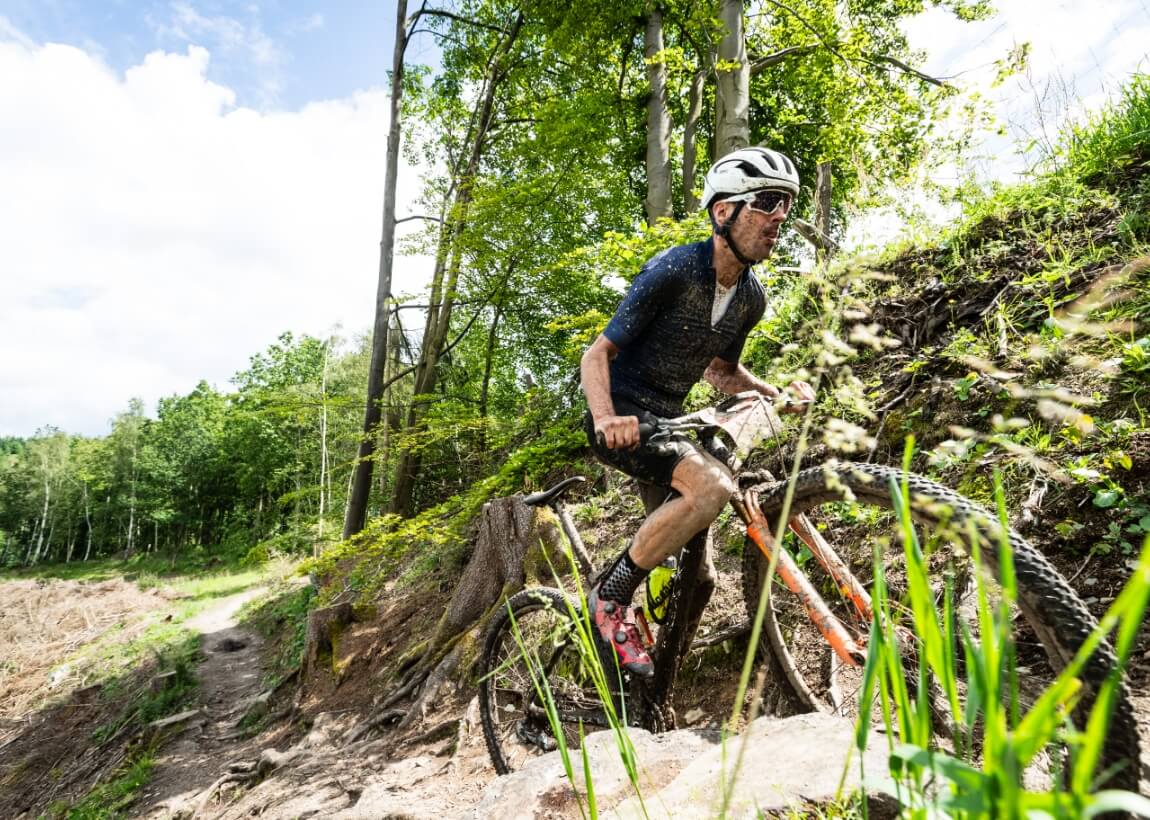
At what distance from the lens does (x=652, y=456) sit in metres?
2.47

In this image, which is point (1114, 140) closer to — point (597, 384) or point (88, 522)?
point (597, 384)

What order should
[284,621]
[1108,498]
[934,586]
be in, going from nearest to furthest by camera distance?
1. [1108,498]
2. [934,586]
3. [284,621]

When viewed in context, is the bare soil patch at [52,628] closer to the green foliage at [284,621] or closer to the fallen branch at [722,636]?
the green foliage at [284,621]

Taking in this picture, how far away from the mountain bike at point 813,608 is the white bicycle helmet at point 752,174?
888 millimetres

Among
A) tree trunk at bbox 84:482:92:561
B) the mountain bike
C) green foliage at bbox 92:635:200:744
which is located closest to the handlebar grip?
the mountain bike

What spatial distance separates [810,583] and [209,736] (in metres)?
10.0

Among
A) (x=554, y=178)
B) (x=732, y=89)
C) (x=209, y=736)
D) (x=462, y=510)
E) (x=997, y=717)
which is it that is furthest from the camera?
→ (x=554, y=178)

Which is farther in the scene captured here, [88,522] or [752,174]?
[88,522]

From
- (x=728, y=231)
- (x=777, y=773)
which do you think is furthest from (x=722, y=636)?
(x=728, y=231)

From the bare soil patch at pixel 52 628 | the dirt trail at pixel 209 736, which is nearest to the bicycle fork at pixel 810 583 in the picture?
the dirt trail at pixel 209 736

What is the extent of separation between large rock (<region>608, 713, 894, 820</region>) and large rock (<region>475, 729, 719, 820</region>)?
9cm

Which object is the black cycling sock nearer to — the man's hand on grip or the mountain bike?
the mountain bike

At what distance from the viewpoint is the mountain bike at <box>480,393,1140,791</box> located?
1483 millimetres

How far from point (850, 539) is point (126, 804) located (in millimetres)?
8605
